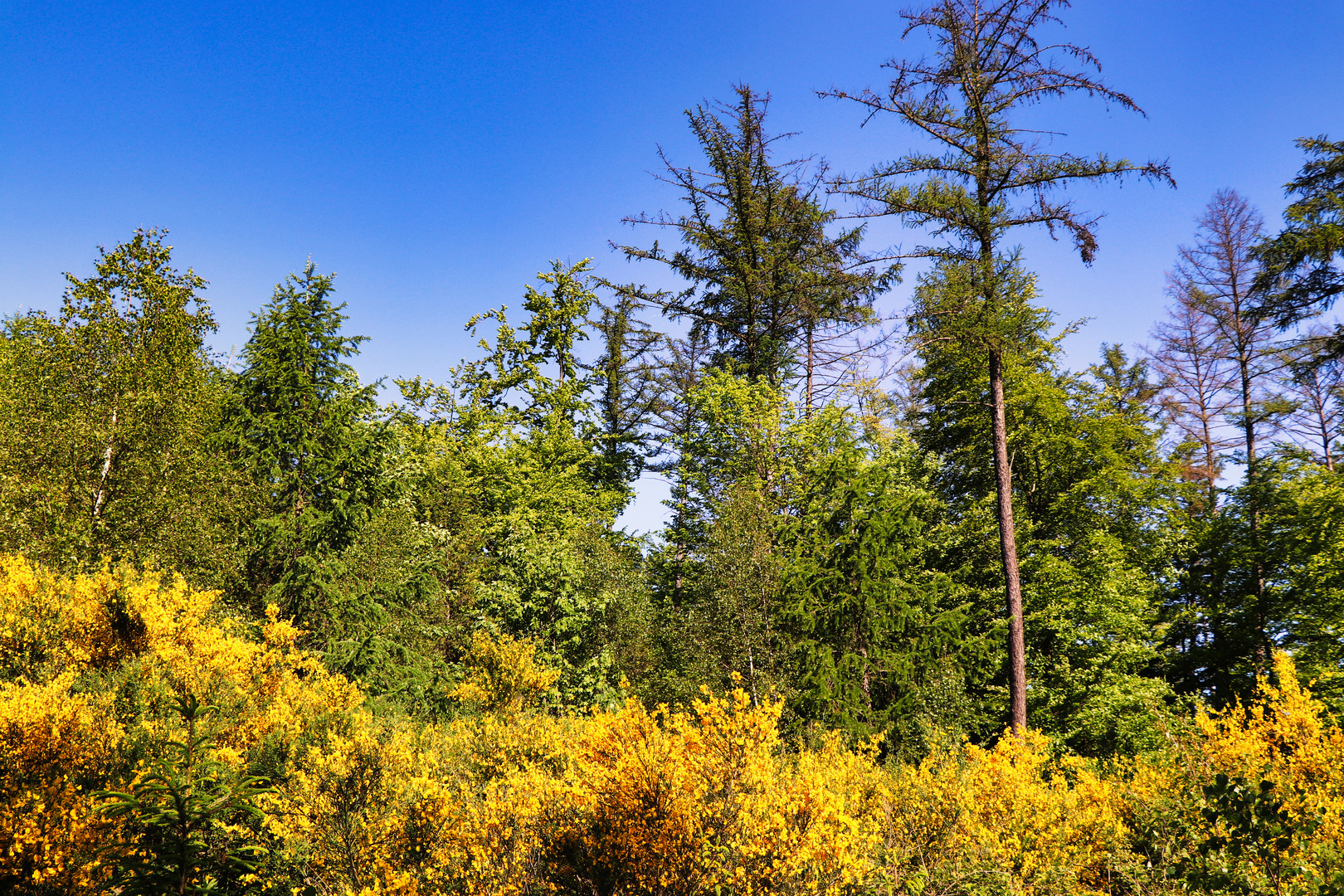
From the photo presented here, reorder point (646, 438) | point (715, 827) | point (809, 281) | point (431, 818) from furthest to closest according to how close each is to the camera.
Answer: point (646, 438), point (809, 281), point (431, 818), point (715, 827)

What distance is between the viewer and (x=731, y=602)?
647 inches

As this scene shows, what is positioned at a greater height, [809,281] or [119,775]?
[809,281]

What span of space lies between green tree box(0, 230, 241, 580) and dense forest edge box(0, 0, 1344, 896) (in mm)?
95

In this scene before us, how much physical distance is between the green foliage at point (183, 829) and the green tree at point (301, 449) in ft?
36.1

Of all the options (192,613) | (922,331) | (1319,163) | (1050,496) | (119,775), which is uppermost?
(1319,163)

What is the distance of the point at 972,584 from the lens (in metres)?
20.3

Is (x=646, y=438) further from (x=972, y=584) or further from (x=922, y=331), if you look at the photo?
(x=922, y=331)

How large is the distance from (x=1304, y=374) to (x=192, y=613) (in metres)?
26.2

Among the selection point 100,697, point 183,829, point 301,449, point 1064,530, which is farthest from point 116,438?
point 1064,530

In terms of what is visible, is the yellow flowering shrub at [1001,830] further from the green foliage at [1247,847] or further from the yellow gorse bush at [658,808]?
the green foliage at [1247,847]

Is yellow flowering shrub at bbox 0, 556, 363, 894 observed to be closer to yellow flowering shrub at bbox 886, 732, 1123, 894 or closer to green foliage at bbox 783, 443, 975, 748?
yellow flowering shrub at bbox 886, 732, 1123, 894

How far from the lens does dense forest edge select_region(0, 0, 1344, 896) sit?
23.6 feet

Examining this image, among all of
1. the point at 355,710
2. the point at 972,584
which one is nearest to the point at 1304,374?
the point at 972,584

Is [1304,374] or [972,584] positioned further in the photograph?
[972,584]
